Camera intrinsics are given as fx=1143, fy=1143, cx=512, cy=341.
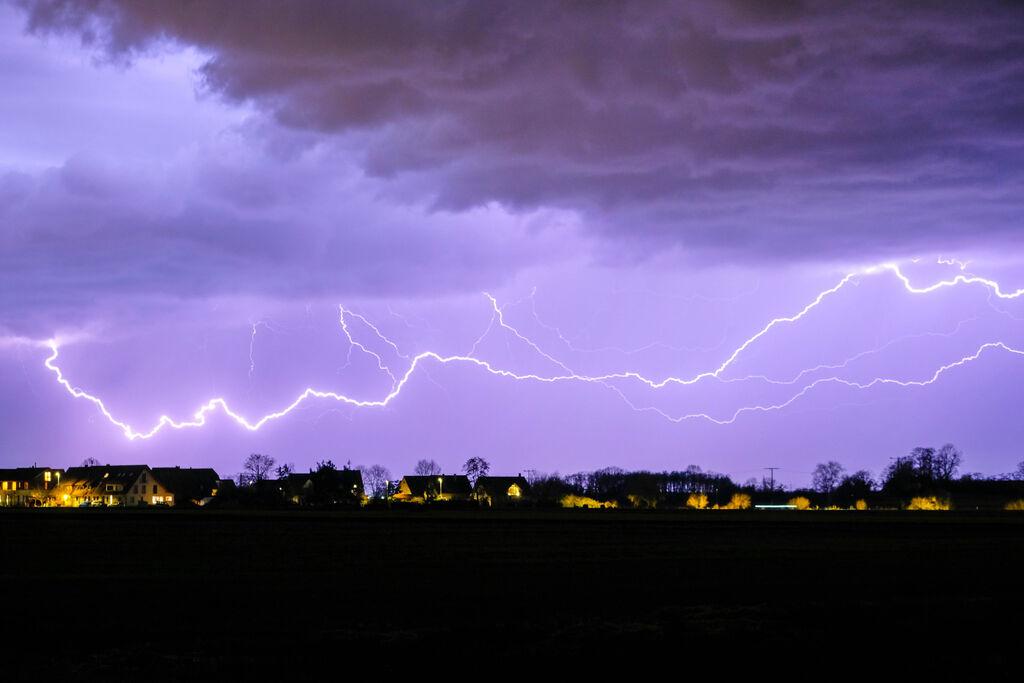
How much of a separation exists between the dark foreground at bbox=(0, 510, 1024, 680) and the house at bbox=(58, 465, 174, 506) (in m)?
138

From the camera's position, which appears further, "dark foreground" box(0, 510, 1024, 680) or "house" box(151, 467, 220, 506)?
"house" box(151, 467, 220, 506)

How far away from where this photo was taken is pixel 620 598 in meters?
29.8

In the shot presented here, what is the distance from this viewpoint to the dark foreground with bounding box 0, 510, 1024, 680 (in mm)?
20641

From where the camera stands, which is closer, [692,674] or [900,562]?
[692,674]

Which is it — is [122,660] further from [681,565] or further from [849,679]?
[681,565]

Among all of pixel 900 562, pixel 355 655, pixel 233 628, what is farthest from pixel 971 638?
pixel 900 562

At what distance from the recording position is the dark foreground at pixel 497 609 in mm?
20641

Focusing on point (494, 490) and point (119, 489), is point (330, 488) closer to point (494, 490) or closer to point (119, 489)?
point (494, 490)

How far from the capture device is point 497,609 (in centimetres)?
2744

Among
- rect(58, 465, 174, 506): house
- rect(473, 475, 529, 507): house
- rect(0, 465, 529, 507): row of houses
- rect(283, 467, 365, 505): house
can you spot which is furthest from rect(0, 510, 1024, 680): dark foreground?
rect(58, 465, 174, 506): house

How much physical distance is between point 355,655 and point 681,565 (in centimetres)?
2136

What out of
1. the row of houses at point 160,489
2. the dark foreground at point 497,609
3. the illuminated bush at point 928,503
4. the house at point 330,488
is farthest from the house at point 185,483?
the dark foreground at point 497,609

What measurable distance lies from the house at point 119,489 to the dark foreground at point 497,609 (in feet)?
451

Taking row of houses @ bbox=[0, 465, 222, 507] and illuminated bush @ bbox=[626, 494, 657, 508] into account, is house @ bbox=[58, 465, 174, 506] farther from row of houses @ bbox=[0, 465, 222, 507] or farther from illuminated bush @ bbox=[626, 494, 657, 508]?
illuminated bush @ bbox=[626, 494, 657, 508]
